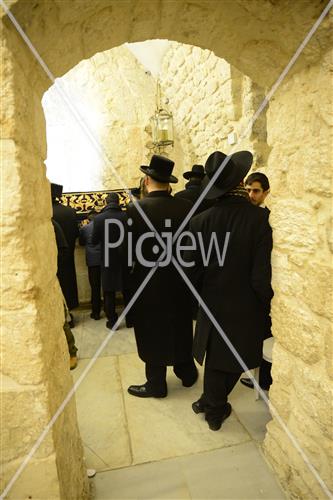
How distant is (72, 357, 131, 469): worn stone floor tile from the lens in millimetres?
1924

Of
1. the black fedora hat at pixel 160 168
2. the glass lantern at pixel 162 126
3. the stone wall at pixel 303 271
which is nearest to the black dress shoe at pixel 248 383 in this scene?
the stone wall at pixel 303 271

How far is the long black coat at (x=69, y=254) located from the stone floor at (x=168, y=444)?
4.08ft

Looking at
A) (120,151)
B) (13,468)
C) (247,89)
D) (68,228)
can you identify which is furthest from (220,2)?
(120,151)

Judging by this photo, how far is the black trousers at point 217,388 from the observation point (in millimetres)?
2033

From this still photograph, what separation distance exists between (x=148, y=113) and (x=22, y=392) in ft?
16.8

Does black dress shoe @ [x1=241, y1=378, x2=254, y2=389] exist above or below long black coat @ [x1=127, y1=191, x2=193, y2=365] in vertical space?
below

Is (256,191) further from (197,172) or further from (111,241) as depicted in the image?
(111,241)

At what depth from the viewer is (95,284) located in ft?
12.9

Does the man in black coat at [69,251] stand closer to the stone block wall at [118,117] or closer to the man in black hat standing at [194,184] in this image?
the man in black hat standing at [194,184]

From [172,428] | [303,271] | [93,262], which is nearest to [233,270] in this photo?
[303,271]

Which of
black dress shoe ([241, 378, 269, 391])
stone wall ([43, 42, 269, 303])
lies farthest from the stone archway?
stone wall ([43, 42, 269, 303])

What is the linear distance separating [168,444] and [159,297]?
3.05 ft

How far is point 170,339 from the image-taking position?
2.33 metres

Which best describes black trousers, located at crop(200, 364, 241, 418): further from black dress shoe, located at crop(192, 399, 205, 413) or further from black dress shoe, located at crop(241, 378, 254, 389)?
black dress shoe, located at crop(241, 378, 254, 389)
